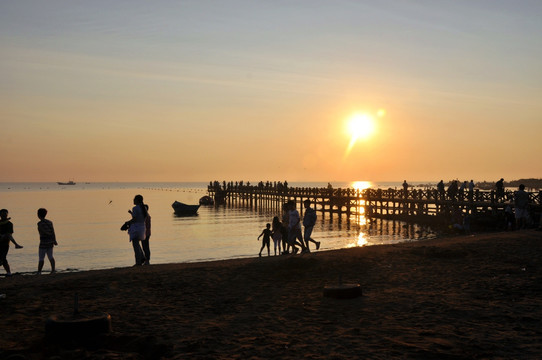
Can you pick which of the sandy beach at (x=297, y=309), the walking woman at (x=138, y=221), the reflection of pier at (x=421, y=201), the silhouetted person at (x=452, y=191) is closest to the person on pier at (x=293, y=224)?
the sandy beach at (x=297, y=309)

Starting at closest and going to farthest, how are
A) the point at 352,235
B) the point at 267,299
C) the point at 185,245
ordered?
the point at 267,299 → the point at 185,245 → the point at 352,235

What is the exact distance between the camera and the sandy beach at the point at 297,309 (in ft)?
22.6

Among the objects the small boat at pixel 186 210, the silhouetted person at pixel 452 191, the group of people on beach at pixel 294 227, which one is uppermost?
the silhouetted person at pixel 452 191

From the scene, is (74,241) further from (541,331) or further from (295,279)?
(541,331)

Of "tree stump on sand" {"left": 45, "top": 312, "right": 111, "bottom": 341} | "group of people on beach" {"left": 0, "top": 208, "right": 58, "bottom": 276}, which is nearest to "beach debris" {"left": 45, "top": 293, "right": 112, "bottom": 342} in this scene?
"tree stump on sand" {"left": 45, "top": 312, "right": 111, "bottom": 341}

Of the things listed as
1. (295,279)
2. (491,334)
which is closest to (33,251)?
(295,279)

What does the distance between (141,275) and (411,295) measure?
659 centimetres

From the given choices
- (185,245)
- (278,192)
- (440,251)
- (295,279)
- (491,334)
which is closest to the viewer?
(491,334)

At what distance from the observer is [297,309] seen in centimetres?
920

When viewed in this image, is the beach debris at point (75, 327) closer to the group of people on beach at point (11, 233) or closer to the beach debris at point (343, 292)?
the beach debris at point (343, 292)

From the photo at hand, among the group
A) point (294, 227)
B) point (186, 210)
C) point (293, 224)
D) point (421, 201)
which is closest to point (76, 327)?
point (293, 224)

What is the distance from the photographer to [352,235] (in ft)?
125

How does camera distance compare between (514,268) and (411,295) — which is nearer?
(411,295)

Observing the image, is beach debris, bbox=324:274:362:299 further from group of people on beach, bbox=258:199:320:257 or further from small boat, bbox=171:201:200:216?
small boat, bbox=171:201:200:216
